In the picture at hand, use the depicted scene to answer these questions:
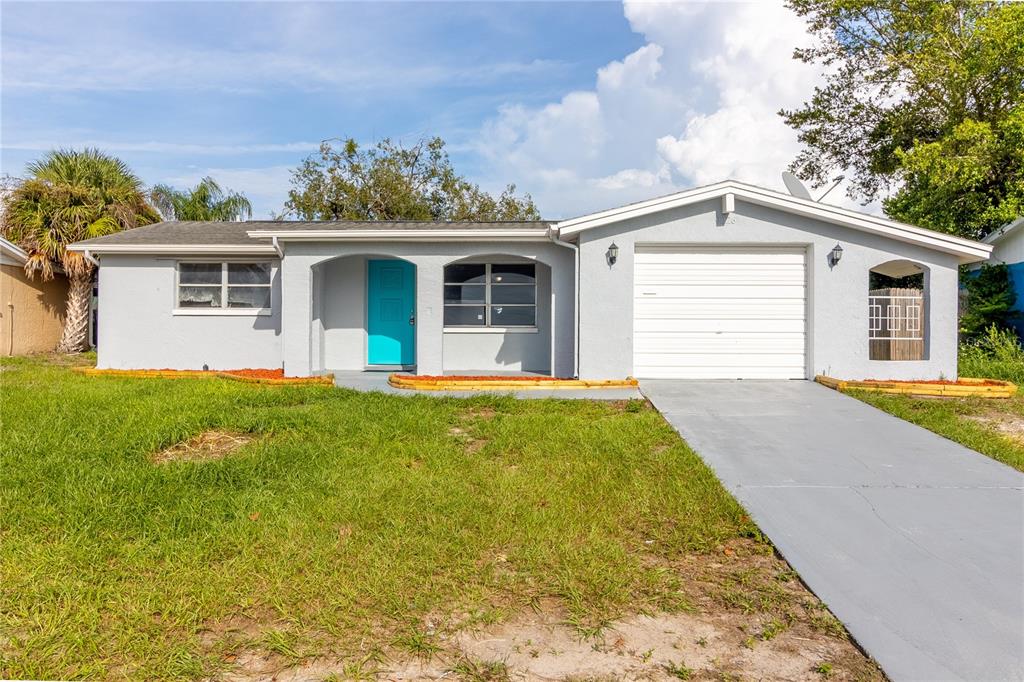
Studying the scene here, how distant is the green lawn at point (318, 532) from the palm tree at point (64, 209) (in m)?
10.2

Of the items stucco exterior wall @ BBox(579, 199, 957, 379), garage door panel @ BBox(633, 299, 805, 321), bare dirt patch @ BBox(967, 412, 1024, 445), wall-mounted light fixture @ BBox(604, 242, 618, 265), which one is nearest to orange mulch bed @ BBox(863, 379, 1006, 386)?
stucco exterior wall @ BBox(579, 199, 957, 379)

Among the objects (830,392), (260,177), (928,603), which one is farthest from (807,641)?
(260,177)

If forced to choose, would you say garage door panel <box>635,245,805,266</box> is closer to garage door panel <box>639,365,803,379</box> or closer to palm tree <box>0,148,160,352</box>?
garage door panel <box>639,365,803,379</box>

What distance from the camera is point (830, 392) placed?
892 centimetres

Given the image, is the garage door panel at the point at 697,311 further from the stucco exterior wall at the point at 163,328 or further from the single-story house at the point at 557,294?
the stucco exterior wall at the point at 163,328

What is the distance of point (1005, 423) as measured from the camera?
7.25m

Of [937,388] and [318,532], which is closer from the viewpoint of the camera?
[318,532]

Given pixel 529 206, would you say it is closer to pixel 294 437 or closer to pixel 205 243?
pixel 205 243

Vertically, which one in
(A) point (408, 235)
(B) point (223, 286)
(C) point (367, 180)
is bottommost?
(B) point (223, 286)

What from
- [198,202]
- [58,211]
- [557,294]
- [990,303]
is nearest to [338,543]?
[557,294]

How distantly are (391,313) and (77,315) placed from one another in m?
9.70

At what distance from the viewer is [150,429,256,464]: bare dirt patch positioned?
5.48 m

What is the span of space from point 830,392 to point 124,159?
17689 mm

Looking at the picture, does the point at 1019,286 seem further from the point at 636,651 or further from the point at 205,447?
the point at 205,447
